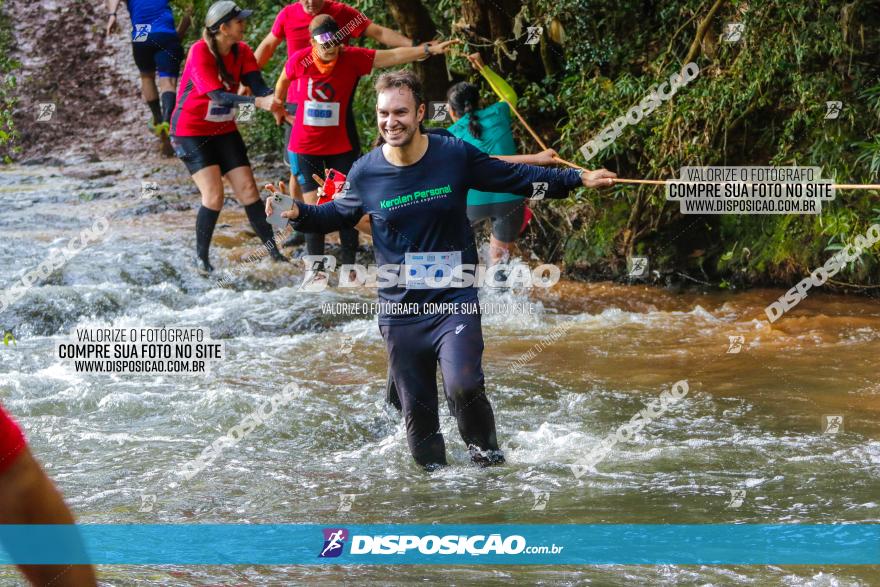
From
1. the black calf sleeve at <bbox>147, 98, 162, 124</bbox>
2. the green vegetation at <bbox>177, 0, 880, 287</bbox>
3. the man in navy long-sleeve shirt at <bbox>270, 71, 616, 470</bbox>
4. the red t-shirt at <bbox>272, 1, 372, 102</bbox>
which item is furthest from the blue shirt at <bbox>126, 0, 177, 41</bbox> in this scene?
the man in navy long-sleeve shirt at <bbox>270, 71, 616, 470</bbox>

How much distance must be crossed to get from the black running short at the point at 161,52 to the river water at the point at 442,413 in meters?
1.74

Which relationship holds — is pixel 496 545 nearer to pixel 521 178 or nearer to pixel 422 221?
pixel 422 221

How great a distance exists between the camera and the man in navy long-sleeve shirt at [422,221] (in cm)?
491

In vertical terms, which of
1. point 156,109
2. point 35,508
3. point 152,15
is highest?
point 152,15

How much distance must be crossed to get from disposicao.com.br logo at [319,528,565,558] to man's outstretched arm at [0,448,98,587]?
188 centimetres

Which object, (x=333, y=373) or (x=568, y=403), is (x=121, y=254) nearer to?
(x=333, y=373)

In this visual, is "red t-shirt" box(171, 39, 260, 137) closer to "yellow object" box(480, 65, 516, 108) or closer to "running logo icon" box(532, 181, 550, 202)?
"yellow object" box(480, 65, 516, 108)

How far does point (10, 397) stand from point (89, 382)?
1.68 ft

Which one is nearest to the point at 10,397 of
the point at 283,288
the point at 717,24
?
the point at 283,288

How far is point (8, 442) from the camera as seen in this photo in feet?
8.05

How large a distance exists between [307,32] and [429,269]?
4402 millimetres

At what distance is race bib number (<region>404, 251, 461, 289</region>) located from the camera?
494 centimetres

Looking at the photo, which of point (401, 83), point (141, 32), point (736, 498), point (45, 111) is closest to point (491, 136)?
point (401, 83)

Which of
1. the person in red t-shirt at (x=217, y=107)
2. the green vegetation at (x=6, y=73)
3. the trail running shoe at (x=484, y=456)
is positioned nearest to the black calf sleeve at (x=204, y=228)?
the person in red t-shirt at (x=217, y=107)
